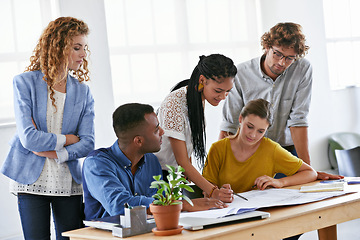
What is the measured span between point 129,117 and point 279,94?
1179 mm

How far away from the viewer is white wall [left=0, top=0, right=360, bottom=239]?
399 cm

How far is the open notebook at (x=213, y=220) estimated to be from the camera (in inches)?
68.2

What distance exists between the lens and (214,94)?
2436 mm

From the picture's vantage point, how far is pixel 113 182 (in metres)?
2.03

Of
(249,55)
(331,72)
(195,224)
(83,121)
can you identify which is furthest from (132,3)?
(195,224)

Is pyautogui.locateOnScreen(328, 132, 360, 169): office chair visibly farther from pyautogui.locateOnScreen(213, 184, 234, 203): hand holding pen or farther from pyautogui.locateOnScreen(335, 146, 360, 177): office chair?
pyautogui.locateOnScreen(213, 184, 234, 203): hand holding pen

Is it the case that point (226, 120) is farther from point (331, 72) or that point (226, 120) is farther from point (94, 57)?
point (331, 72)

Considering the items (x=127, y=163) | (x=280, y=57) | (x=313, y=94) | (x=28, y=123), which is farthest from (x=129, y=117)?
(x=313, y=94)

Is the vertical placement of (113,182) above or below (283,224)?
above

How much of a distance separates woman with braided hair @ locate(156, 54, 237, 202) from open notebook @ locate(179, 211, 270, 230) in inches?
19.4

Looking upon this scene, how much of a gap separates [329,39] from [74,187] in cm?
459

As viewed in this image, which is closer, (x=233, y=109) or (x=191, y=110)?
(x=191, y=110)

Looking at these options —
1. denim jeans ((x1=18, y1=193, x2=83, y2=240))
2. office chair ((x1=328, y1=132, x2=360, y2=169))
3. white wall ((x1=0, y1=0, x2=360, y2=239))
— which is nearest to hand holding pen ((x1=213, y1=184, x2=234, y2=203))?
denim jeans ((x1=18, y1=193, x2=83, y2=240))

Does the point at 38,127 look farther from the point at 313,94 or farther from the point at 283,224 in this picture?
the point at 313,94
